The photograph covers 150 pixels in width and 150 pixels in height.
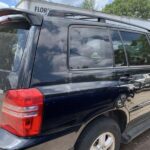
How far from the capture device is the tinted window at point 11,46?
238 cm

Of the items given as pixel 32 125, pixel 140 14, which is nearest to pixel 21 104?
pixel 32 125

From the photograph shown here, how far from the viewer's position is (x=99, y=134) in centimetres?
290

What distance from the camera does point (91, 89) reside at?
2.71 m

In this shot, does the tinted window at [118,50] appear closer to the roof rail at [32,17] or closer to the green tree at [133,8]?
the roof rail at [32,17]

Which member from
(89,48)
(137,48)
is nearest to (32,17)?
(89,48)

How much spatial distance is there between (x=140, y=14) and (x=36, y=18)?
1323 inches

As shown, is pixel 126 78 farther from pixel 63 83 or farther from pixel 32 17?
pixel 32 17

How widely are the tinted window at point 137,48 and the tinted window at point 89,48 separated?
48cm

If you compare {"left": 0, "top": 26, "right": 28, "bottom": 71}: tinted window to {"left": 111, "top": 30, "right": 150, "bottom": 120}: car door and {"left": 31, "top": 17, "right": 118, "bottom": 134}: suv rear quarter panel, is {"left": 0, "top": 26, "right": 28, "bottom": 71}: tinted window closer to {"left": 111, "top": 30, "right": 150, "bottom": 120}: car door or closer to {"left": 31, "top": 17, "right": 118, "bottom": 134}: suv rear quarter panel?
{"left": 31, "top": 17, "right": 118, "bottom": 134}: suv rear quarter panel

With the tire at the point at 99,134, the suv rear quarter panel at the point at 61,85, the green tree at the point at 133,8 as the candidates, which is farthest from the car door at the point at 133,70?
the green tree at the point at 133,8

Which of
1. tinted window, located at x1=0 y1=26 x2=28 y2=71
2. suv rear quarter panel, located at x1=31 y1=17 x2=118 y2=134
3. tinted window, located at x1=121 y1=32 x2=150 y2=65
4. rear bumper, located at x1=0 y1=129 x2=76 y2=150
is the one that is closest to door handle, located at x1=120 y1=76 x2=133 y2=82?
tinted window, located at x1=121 y1=32 x2=150 y2=65

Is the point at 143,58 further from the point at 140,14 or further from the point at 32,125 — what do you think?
the point at 140,14

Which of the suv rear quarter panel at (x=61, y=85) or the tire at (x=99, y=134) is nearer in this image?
the suv rear quarter panel at (x=61, y=85)

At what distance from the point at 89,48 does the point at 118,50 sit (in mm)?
573
